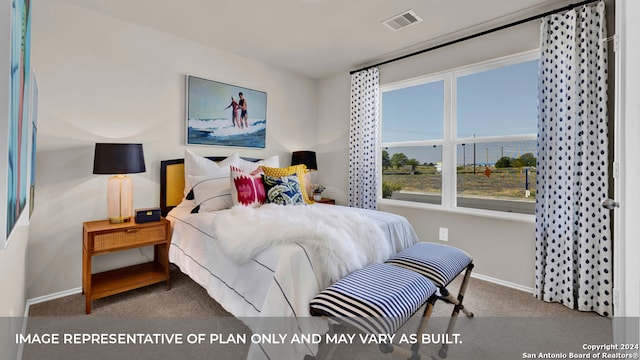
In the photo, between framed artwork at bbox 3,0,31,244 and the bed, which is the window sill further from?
framed artwork at bbox 3,0,31,244

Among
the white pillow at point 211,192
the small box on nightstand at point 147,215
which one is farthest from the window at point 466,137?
the small box on nightstand at point 147,215

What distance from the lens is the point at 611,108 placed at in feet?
7.38

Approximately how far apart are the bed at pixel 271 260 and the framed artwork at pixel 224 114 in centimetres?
105

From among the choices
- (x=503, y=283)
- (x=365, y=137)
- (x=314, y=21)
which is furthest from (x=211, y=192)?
(x=503, y=283)

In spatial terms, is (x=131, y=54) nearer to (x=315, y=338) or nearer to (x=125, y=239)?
(x=125, y=239)

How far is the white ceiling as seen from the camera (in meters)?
2.48

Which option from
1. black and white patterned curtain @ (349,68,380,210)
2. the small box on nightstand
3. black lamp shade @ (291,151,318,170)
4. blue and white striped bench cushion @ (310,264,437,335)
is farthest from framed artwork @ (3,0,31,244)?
black and white patterned curtain @ (349,68,380,210)

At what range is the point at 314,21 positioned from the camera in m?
2.77

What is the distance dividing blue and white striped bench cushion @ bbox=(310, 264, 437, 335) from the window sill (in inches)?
64.7

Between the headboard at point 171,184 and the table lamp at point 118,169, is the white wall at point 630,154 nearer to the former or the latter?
the table lamp at point 118,169

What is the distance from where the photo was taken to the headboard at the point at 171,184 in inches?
118

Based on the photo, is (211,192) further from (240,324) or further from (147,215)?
(240,324)

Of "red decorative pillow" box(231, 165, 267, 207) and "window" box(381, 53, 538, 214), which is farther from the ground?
"window" box(381, 53, 538, 214)

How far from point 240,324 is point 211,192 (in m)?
1.20
